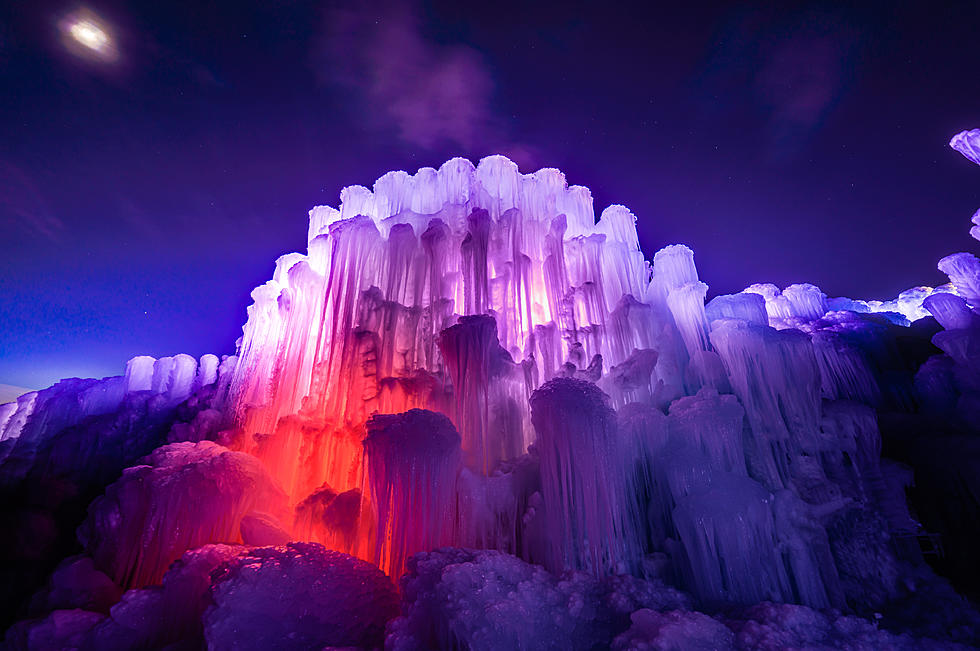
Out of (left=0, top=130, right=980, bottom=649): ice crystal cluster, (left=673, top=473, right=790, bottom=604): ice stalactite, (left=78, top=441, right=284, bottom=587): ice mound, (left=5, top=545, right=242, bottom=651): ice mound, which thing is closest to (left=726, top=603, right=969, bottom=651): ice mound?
(left=0, top=130, right=980, bottom=649): ice crystal cluster

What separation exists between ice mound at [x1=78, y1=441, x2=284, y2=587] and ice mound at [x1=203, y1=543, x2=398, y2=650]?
6.93 ft

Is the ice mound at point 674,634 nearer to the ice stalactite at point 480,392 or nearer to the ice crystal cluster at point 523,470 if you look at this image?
the ice crystal cluster at point 523,470

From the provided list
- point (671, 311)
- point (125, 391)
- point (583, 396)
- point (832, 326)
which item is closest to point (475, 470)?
point (583, 396)

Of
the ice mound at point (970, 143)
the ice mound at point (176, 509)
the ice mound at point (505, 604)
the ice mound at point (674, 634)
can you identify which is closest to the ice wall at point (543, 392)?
the ice mound at point (505, 604)

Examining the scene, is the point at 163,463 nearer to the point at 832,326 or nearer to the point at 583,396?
the point at 583,396

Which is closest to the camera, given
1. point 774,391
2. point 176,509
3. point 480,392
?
point 176,509

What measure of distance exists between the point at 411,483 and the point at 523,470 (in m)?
1.88

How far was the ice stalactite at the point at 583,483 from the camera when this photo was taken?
20.0ft

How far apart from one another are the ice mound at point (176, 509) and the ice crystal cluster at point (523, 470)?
43 millimetres

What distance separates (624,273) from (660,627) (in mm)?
7771

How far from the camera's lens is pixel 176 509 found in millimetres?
6996

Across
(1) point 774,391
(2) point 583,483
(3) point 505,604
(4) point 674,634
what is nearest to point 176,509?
(3) point 505,604

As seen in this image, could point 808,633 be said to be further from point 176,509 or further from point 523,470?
point 176,509

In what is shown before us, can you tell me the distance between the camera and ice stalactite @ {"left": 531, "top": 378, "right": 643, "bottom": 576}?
20.0 feet
